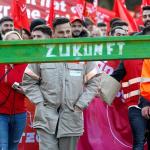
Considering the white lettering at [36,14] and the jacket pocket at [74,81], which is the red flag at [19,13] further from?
the jacket pocket at [74,81]

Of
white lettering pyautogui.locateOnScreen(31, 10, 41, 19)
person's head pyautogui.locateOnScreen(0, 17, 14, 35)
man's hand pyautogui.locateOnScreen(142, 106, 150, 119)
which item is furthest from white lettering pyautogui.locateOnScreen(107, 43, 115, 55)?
white lettering pyautogui.locateOnScreen(31, 10, 41, 19)

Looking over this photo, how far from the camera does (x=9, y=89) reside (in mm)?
9211

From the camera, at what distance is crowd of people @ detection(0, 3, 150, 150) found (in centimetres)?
840

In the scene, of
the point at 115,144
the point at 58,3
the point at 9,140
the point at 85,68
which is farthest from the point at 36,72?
the point at 58,3

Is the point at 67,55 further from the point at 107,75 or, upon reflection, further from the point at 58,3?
the point at 58,3

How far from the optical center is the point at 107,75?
968 cm

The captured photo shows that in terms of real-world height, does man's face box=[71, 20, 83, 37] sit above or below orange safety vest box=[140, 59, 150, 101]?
above

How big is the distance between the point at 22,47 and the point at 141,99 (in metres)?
3.86

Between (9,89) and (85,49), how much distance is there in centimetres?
358

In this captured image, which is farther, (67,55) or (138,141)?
(138,141)

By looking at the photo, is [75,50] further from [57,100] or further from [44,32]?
[44,32]

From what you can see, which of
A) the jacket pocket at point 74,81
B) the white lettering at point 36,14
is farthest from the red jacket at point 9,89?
the white lettering at point 36,14

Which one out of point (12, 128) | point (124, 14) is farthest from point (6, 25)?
point (124, 14)

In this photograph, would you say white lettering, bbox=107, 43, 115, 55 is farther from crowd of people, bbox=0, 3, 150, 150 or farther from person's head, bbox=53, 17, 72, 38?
person's head, bbox=53, 17, 72, 38
